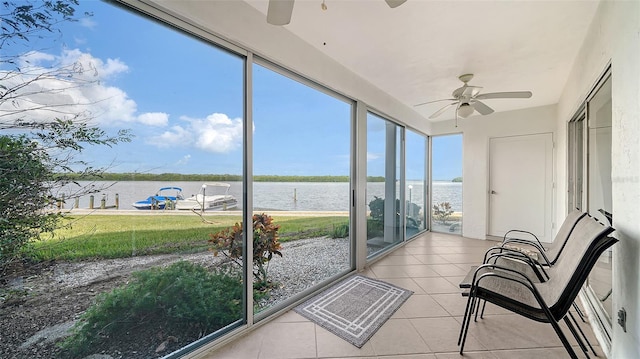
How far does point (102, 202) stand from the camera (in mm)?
1415

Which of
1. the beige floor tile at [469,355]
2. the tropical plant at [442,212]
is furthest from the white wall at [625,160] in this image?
the tropical plant at [442,212]

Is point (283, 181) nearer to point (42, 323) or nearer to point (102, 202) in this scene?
point (102, 202)

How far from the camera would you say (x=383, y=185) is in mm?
4098

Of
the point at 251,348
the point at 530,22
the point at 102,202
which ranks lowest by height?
the point at 251,348

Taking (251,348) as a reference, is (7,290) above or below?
above

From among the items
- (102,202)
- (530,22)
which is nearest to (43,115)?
(102,202)

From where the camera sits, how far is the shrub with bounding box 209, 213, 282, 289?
1993 millimetres

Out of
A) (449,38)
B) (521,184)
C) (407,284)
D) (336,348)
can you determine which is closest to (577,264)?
(336,348)

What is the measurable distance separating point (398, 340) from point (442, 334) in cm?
38

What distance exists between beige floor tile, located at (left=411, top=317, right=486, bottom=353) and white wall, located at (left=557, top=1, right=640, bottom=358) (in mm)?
774

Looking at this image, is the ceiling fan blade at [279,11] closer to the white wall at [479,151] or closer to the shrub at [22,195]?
the shrub at [22,195]

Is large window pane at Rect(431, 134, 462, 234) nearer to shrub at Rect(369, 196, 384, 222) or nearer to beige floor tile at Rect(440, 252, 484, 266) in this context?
beige floor tile at Rect(440, 252, 484, 266)

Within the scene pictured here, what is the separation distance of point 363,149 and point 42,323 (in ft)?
9.97

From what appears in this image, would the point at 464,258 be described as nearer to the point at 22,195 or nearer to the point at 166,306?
the point at 166,306
